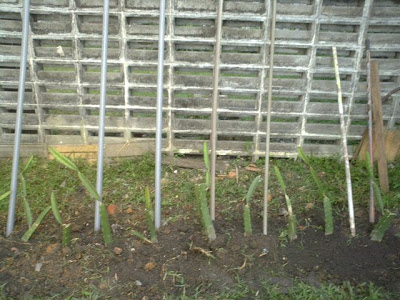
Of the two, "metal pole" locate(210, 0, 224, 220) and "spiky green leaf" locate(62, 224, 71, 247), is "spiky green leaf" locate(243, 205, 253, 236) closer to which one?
"metal pole" locate(210, 0, 224, 220)

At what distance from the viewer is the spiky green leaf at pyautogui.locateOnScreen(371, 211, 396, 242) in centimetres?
266

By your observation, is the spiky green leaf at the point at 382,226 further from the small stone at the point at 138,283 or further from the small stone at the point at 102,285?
the small stone at the point at 102,285

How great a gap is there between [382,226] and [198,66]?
1.77 meters

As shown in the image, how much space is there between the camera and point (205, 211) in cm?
264

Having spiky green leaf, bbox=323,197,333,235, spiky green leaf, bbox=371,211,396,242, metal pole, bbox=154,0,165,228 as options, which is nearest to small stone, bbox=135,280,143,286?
metal pole, bbox=154,0,165,228

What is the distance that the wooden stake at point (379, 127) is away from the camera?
327cm

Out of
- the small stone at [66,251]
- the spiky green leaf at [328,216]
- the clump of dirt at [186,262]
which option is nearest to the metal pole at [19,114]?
the clump of dirt at [186,262]

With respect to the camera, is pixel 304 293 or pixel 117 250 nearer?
pixel 304 293

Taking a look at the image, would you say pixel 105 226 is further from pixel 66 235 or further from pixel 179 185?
pixel 179 185

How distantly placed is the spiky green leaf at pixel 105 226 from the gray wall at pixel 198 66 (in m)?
1.13

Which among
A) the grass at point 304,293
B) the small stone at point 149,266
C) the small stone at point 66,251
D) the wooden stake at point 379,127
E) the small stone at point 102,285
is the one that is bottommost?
the grass at point 304,293

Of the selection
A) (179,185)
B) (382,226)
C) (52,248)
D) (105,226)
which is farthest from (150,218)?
(382,226)

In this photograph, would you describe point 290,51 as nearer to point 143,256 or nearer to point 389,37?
point 389,37

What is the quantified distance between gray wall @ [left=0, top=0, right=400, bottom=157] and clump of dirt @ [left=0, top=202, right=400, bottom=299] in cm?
101
